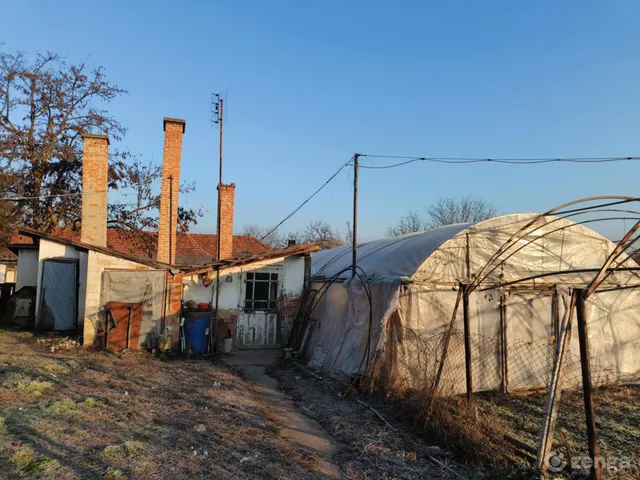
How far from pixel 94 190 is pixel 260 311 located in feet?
18.6

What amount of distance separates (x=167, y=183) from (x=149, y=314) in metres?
3.62

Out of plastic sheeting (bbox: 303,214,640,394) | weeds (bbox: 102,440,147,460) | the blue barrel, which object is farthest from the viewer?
the blue barrel

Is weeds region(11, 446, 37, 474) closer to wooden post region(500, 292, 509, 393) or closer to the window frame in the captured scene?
the window frame

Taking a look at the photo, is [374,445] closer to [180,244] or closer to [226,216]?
[226,216]

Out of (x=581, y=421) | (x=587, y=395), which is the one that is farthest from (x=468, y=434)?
(x=581, y=421)

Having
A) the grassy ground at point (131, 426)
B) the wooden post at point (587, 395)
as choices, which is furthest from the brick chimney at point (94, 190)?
the wooden post at point (587, 395)

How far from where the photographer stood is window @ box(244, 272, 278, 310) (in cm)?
1140

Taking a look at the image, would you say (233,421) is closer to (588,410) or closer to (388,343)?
(388,343)

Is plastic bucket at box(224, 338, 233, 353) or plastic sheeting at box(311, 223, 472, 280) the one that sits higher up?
plastic sheeting at box(311, 223, 472, 280)

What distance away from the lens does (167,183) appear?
455 inches

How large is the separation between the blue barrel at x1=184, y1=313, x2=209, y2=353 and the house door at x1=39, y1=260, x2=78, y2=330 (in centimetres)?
408

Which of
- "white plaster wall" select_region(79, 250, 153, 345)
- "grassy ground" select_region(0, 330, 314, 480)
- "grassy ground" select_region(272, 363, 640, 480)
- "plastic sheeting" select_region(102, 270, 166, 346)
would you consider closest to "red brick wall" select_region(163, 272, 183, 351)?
A: "plastic sheeting" select_region(102, 270, 166, 346)

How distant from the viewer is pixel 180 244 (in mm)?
25578

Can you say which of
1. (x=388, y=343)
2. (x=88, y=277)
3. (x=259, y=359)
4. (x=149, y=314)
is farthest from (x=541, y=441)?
(x=88, y=277)
